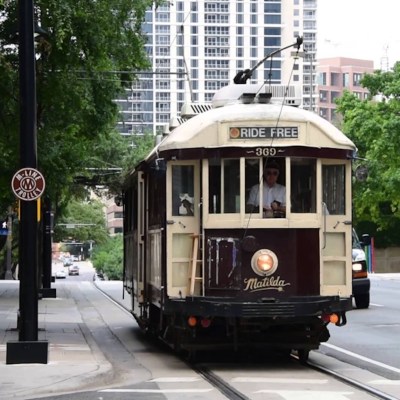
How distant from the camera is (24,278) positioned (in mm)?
13070

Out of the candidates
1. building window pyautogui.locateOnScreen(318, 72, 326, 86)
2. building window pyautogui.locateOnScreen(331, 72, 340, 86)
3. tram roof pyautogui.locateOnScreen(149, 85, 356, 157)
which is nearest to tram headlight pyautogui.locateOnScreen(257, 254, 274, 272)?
tram roof pyautogui.locateOnScreen(149, 85, 356, 157)

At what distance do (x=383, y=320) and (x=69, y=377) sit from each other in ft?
33.7

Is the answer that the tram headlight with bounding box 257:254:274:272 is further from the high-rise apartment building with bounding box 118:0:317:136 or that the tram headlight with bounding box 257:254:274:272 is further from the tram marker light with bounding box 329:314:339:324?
the high-rise apartment building with bounding box 118:0:317:136

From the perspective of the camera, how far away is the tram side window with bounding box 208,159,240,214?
41.0ft

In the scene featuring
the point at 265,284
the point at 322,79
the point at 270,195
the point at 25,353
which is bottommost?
the point at 25,353

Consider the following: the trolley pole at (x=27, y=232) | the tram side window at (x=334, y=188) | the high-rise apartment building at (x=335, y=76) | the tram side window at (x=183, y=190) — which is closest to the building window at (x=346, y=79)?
the high-rise apartment building at (x=335, y=76)

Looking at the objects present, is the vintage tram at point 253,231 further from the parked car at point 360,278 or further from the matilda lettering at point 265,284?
the parked car at point 360,278

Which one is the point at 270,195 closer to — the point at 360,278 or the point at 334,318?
the point at 334,318

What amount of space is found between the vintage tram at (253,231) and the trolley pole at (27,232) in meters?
1.76

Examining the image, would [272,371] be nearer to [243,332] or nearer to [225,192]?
[243,332]

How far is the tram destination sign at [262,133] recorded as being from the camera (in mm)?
12609

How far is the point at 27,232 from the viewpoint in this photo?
1315 cm

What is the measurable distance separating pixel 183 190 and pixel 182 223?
46 centimetres

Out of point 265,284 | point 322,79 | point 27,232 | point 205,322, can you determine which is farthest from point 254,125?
point 322,79
